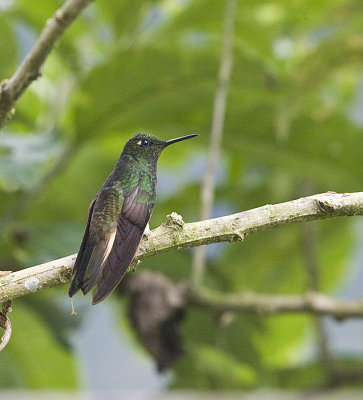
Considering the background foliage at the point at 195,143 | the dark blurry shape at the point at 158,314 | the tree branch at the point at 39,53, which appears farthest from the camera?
the background foliage at the point at 195,143

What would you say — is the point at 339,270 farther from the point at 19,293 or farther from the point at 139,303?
the point at 19,293

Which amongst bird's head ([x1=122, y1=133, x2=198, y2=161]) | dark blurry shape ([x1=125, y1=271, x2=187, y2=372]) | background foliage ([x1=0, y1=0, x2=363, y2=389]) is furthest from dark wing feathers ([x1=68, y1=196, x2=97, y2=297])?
dark blurry shape ([x1=125, y1=271, x2=187, y2=372])

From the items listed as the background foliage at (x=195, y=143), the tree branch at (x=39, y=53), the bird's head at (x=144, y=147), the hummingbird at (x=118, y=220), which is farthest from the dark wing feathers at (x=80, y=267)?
the background foliage at (x=195, y=143)

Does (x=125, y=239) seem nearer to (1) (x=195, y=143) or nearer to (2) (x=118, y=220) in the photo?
(2) (x=118, y=220)

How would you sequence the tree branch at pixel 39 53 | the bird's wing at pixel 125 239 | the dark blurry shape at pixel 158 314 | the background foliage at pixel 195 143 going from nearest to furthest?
the bird's wing at pixel 125 239 < the tree branch at pixel 39 53 < the dark blurry shape at pixel 158 314 < the background foliage at pixel 195 143

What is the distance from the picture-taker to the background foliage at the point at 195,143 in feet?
6.29

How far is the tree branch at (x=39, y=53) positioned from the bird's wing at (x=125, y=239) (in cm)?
33

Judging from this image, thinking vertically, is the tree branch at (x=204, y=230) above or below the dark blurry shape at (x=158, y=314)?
below

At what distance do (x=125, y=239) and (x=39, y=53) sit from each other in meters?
0.44

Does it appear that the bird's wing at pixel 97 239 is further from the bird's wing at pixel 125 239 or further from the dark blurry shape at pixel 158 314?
the dark blurry shape at pixel 158 314

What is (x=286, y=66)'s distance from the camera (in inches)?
106

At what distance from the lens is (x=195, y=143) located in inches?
84.7

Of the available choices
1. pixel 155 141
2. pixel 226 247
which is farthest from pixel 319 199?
pixel 226 247

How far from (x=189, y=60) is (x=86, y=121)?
1.33ft
